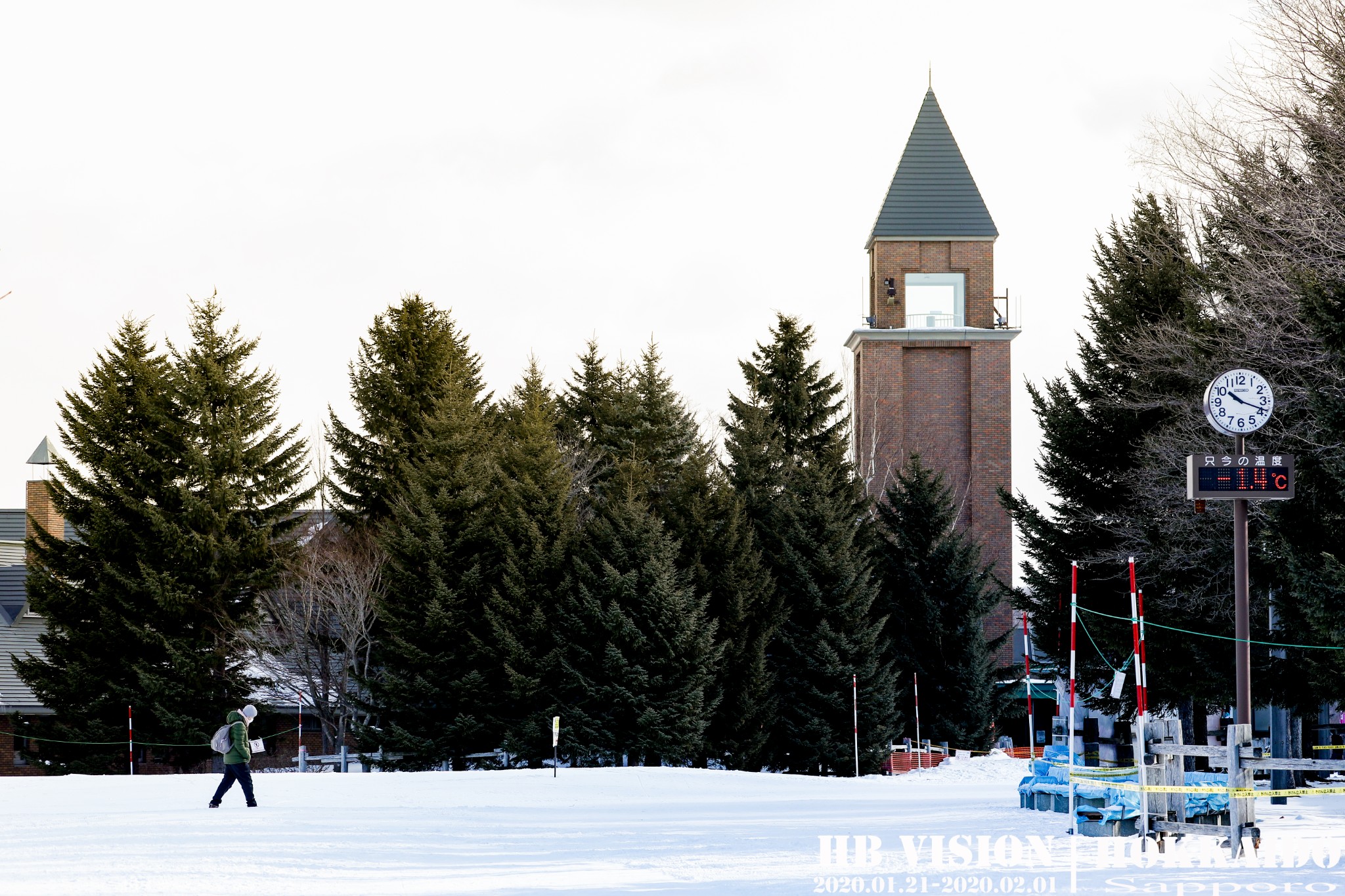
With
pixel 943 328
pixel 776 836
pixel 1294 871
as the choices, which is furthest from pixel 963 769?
pixel 943 328

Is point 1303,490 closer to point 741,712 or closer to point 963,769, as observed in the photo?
point 963,769

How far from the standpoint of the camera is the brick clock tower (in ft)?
183

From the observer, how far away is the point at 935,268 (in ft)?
186

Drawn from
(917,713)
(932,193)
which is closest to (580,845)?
(917,713)

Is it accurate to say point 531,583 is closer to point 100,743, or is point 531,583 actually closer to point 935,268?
point 100,743

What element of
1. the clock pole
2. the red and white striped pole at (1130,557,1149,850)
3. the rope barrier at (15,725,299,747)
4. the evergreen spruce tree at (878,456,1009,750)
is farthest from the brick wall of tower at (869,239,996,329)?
the red and white striped pole at (1130,557,1149,850)

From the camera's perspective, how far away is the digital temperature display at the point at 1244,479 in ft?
44.8

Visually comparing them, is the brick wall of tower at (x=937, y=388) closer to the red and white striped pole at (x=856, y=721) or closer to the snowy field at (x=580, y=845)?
the red and white striped pole at (x=856, y=721)

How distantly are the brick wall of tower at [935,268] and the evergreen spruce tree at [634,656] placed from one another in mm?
25503

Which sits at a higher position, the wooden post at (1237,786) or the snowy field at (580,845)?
the wooden post at (1237,786)

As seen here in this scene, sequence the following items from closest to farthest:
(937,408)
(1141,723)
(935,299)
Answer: (1141,723), (937,408), (935,299)

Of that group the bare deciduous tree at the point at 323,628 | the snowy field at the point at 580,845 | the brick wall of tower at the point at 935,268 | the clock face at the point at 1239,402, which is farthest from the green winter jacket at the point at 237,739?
the brick wall of tower at the point at 935,268

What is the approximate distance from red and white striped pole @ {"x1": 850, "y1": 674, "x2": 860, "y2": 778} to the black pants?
17568mm

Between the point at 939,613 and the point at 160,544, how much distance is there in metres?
20.9
